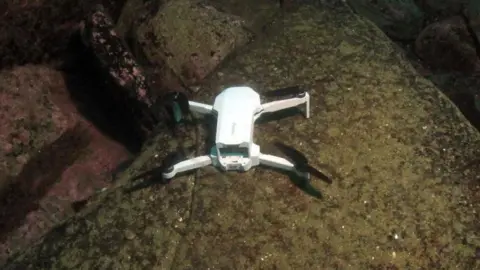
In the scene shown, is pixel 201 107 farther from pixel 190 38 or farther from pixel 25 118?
pixel 25 118

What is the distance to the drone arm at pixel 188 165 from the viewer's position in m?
2.47

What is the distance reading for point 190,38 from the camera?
3.39 metres

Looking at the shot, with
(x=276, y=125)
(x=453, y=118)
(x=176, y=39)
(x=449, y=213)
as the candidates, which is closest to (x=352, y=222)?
(x=449, y=213)

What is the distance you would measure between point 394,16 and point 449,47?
1.73 feet

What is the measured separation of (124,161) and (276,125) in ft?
4.41

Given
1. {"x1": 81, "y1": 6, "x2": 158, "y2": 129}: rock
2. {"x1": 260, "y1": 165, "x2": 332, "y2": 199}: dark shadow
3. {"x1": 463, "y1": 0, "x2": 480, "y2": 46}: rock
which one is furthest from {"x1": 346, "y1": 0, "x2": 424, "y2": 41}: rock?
{"x1": 260, "y1": 165, "x2": 332, "y2": 199}: dark shadow

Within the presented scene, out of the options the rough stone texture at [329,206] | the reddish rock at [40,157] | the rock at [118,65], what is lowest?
the reddish rock at [40,157]

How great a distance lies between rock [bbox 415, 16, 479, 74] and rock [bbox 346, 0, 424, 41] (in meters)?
0.16

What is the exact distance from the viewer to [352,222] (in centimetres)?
239

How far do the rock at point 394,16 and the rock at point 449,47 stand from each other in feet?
0.54

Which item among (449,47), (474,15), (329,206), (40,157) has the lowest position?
(40,157)

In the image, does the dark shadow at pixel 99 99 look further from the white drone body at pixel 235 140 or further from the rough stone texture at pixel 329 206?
the white drone body at pixel 235 140

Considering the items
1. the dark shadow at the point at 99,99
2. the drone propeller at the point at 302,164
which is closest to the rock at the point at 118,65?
the dark shadow at the point at 99,99

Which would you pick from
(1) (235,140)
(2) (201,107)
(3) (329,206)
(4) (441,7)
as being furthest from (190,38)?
(4) (441,7)
